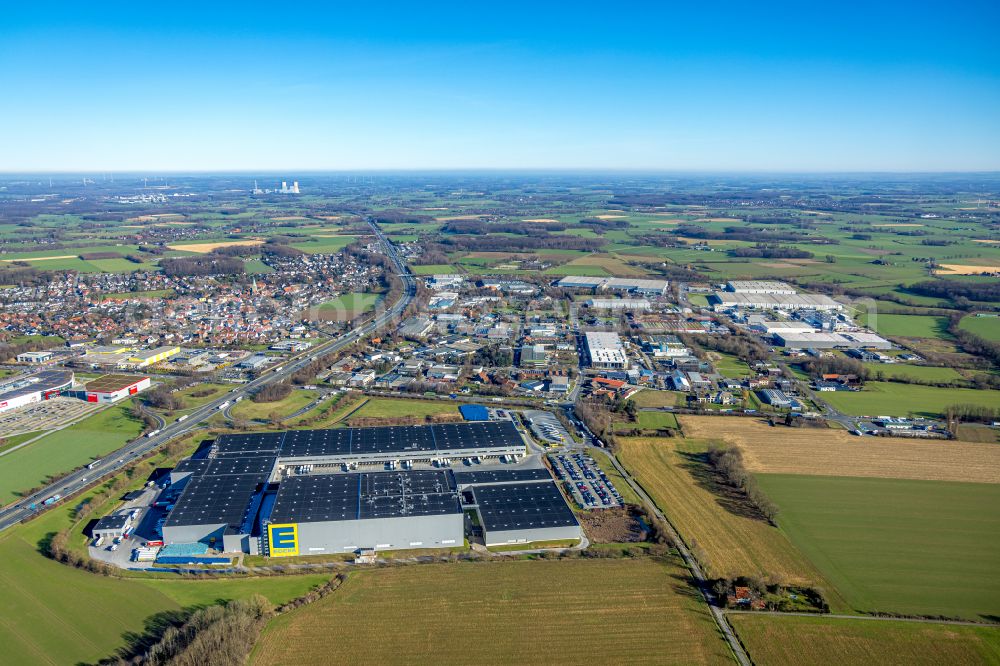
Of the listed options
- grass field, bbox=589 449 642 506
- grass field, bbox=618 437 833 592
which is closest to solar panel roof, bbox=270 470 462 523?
grass field, bbox=589 449 642 506

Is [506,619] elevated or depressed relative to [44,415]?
depressed

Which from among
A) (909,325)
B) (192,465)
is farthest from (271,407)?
(909,325)

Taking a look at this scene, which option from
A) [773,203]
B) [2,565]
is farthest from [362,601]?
[773,203]

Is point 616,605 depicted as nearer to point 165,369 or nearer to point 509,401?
point 509,401

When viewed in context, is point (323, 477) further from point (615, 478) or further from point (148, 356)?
point (148, 356)

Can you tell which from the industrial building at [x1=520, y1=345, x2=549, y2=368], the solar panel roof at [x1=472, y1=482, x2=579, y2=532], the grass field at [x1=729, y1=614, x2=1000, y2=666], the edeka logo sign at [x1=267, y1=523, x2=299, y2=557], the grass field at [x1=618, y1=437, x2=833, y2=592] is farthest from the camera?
the industrial building at [x1=520, y1=345, x2=549, y2=368]

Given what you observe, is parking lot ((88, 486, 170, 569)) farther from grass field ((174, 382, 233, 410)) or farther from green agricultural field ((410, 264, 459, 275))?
green agricultural field ((410, 264, 459, 275))

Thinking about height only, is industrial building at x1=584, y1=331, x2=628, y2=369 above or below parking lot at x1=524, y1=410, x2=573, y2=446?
above
